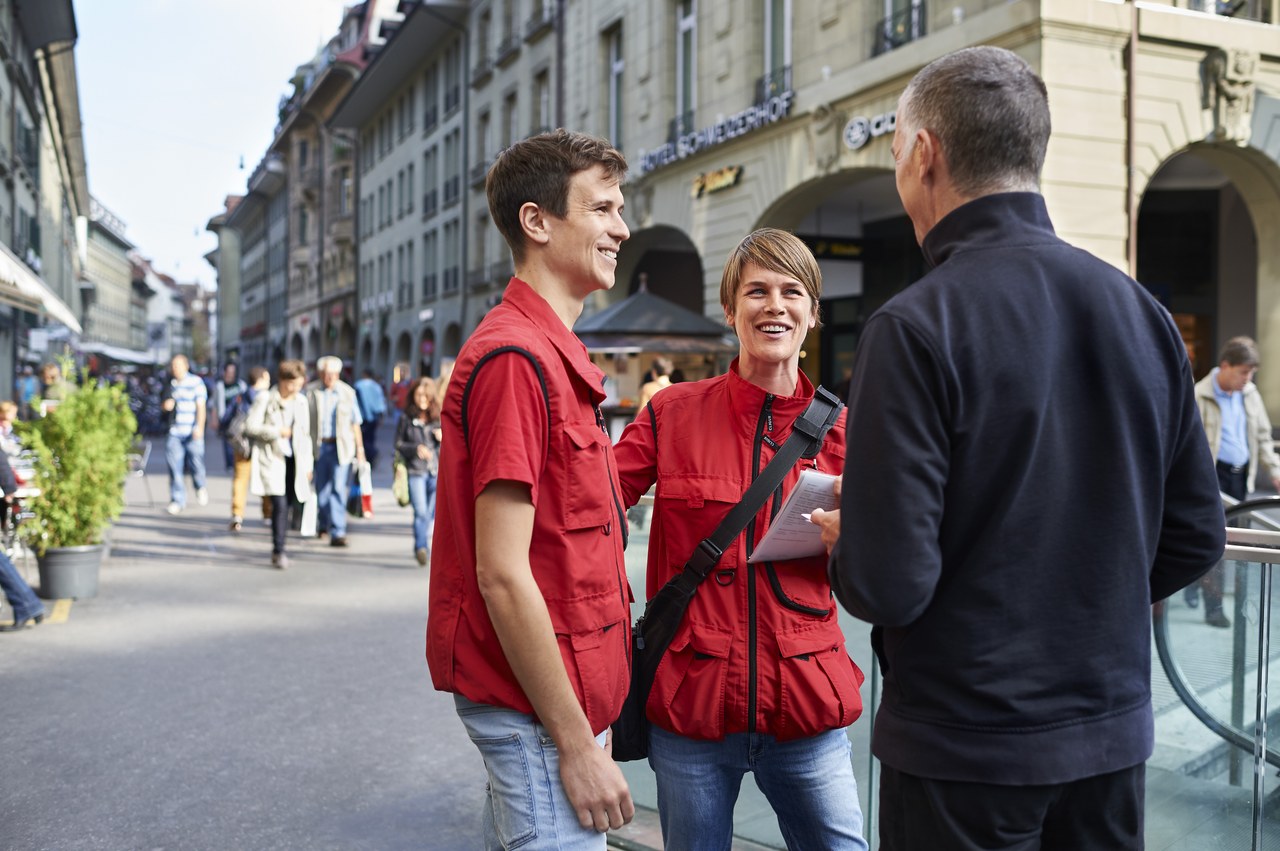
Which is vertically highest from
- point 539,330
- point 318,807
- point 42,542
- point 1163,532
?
point 539,330

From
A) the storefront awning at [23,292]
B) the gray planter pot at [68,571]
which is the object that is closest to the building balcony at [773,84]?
the storefront awning at [23,292]

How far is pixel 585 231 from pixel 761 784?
4.03 feet

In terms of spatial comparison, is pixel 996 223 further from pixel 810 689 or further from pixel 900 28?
pixel 900 28

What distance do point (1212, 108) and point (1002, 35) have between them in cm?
284

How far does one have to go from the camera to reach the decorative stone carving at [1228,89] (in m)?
14.0

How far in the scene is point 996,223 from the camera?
1.64m

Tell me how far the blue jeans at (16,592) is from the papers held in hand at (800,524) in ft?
21.2

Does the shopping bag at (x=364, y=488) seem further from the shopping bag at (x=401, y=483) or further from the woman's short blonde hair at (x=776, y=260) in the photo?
the woman's short blonde hair at (x=776, y=260)

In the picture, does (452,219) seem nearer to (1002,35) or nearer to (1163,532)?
→ (1002,35)

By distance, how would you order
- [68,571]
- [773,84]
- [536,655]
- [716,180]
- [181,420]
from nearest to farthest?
1. [536,655]
2. [68,571]
3. [181,420]
4. [773,84]
5. [716,180]

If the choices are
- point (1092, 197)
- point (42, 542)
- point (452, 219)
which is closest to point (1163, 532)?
point (42, 542)

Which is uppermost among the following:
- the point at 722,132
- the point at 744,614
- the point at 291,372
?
the point at 722,132

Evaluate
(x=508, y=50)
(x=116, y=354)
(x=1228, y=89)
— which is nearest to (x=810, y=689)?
(x=1228, y=89)

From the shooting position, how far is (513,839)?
1.89m
